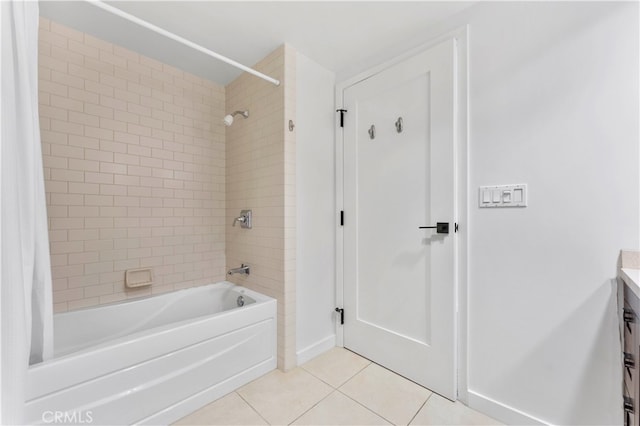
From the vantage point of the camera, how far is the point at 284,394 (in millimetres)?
1565

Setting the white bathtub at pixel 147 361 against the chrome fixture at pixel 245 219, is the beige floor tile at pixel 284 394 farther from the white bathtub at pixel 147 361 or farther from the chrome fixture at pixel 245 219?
the chrome fixture at pixel 245 219

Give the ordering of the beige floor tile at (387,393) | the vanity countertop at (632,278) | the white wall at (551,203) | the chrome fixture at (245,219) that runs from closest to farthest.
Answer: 1. the vanity countertop at (632,278)
2. the white wall at (551,203)
3. the beige floor tile at (387,393)
4. the chrome fixture at (245,219)

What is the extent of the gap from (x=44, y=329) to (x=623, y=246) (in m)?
2.53

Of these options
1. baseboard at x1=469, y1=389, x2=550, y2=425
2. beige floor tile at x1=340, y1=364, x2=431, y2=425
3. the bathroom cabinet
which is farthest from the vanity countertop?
beige floor tile at x1=340, y1=364, x2=431, y2=425

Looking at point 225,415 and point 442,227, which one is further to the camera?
point 442,227

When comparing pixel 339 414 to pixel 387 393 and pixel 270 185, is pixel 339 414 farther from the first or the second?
pixel 270 185

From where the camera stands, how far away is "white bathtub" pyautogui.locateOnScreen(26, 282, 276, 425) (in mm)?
1109

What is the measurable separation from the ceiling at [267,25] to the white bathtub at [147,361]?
1838 millimetres

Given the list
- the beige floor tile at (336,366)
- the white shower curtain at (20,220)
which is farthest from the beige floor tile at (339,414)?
the white shower curtain at (20,220)

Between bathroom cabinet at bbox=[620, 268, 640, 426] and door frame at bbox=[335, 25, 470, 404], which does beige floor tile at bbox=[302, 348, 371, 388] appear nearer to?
door frame at bbox=[335, 25, 470, 404]

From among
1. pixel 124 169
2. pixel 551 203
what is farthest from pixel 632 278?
pixel 124 169

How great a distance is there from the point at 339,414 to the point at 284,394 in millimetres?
366

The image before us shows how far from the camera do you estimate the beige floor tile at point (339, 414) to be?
4.40ft

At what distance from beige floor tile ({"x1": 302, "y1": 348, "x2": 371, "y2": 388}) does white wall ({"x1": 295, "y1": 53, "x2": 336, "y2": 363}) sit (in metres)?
0.07
